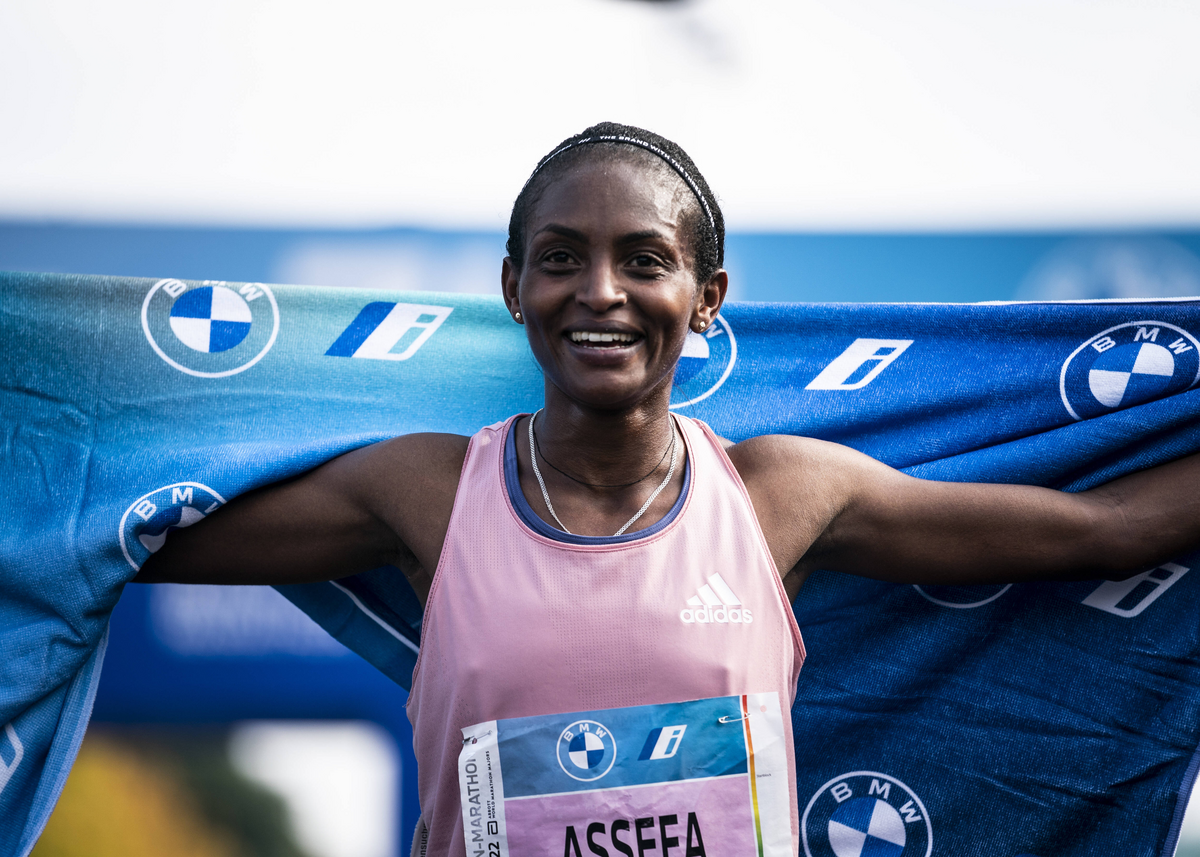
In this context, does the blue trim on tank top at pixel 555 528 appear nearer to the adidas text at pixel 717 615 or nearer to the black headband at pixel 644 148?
the adidas text at pixel 717 615

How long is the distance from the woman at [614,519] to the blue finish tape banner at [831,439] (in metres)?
0.17

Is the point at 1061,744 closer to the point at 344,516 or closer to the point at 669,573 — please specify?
the point at 669,573

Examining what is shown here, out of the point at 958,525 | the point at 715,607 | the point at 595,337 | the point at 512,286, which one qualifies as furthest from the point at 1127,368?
the point at 512,286

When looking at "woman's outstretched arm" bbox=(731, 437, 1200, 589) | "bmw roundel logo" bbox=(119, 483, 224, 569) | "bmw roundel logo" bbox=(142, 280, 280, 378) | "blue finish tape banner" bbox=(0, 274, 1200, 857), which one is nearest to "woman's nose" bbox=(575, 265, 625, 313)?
"woman's outstretched arm" bbox=(731, 437, 1200, 589)

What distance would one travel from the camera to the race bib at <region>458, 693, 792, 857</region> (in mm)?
1497

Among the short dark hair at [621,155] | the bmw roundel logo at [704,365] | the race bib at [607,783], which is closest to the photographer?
the race bib at [607,783]

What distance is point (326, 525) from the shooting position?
173 cm

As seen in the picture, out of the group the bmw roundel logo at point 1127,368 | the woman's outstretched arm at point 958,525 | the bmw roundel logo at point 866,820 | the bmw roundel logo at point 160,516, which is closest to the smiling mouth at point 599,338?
the woman's outstretched arm at point 958,525

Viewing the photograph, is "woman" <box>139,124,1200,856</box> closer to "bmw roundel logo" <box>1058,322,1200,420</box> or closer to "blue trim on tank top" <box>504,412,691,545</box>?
"blue trim on tank top" <box>504,412,691,545</box>

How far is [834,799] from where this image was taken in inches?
83.6

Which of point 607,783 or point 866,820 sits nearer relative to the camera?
point 607,783

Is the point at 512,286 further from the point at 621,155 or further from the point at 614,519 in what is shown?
the point at 614,519

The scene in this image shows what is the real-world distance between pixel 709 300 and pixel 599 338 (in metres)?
0.32

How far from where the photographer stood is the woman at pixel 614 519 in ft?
4.99
